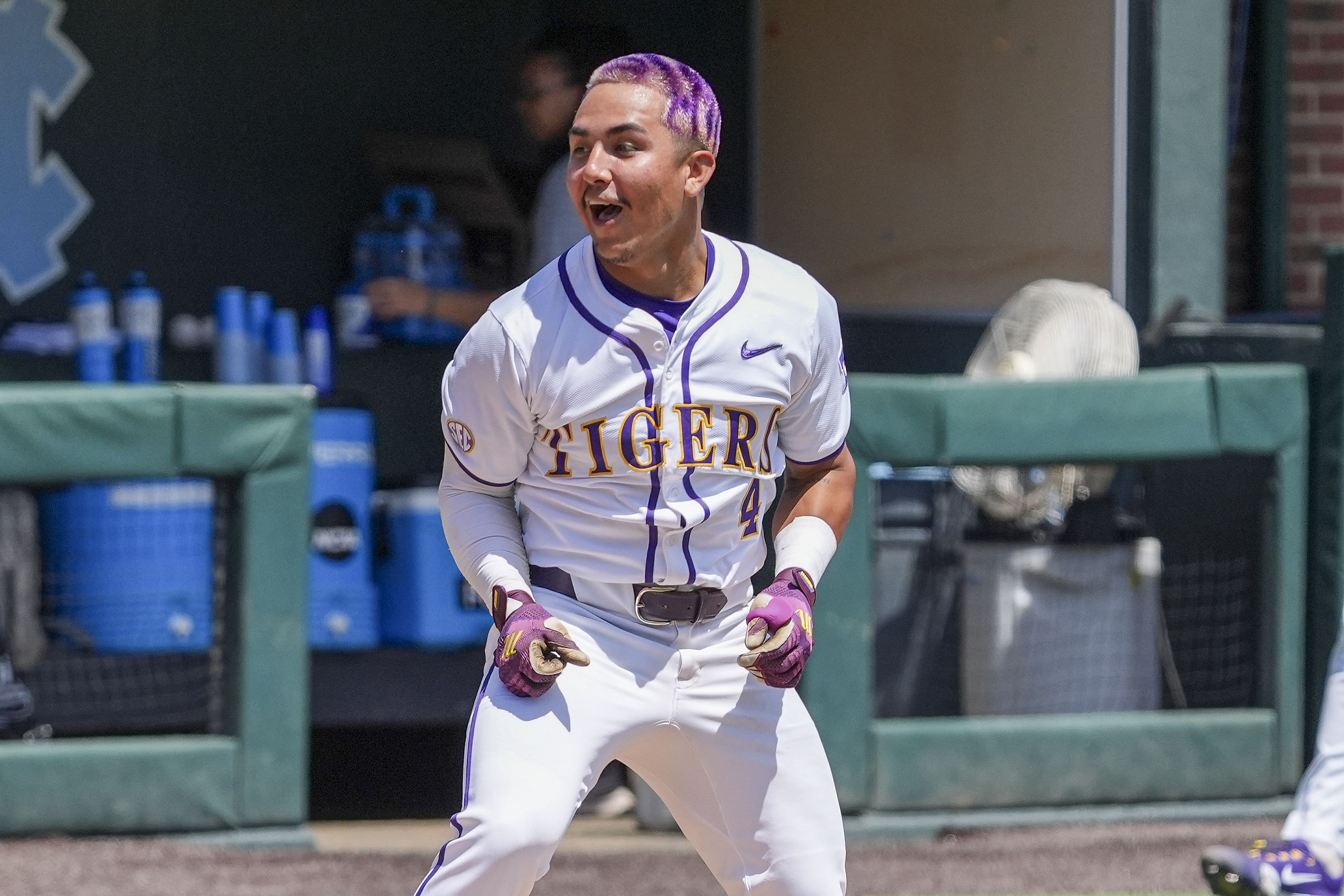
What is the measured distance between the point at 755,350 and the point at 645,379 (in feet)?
0.62

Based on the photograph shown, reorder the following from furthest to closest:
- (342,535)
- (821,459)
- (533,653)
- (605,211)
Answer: (342,535)
(821,459)
(605,211)
(533,653)

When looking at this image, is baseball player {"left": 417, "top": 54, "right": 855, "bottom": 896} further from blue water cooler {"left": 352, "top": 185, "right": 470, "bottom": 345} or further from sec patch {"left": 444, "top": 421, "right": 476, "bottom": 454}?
blue water cooler {"left": 352, "top": 185, "right": 470, "bottom": 345}

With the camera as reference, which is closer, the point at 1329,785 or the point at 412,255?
the point at 1329,785

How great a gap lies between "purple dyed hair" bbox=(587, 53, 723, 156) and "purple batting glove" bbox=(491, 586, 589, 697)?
2.57ft

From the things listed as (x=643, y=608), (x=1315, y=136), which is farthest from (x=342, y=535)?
(x=1315, y=136)

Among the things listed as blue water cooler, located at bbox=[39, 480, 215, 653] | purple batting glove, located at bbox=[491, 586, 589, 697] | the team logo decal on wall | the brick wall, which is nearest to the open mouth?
purple batting glove, located at bbox=[491, 586, 589, 697]

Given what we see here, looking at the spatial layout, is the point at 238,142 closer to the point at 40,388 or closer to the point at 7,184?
the point at 7,184

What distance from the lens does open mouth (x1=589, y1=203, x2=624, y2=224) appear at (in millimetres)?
2947

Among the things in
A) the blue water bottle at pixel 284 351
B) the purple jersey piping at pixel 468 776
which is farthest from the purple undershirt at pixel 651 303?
the blue water bottle at pixel 284 351

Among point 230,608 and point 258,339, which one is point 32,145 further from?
point 230,608

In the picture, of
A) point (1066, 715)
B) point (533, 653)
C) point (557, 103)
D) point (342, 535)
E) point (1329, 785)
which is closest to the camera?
point (533, 653)

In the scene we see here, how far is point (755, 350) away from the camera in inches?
121

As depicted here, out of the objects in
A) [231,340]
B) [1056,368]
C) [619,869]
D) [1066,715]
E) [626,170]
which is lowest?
[619,869]

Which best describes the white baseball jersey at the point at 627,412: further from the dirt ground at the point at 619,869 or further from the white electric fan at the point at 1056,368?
the white electric fan at the point at 1056,368
